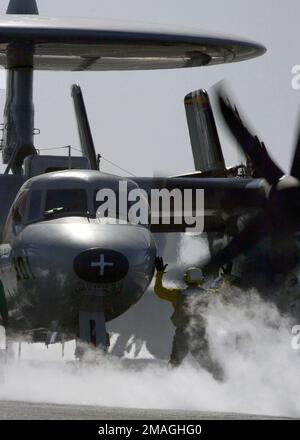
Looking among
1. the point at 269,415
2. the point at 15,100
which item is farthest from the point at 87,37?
the point at 269,415

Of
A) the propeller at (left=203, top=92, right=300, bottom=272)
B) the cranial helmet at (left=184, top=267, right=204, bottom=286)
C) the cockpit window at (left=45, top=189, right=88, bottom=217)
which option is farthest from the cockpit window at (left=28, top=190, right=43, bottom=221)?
the propeller at (left=203, top=92, right=300, bottom=272)

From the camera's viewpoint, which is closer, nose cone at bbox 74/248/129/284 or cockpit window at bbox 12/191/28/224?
nose cone at bbox 74/248/129/284

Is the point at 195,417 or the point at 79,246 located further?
the point at 79,246

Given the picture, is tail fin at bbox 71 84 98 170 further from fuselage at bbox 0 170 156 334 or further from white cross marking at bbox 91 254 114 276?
white cross marking at bbox 91 254 114 276

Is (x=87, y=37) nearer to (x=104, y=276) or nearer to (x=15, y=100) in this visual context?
(x=15, y=100)

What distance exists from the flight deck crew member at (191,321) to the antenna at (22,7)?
18761 millimetres

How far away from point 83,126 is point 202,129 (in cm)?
367

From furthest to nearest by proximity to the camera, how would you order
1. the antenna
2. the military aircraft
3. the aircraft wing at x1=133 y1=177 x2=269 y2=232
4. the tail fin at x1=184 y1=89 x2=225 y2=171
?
the antenna
the tail fin at x1=184 y1=89 x2=225 y2=171
the aircraft wing at x1=133 y1=177 x2=269 y2=232
the military aircraft

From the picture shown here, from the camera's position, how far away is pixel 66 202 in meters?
19.5

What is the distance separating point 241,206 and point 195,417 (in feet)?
28.2

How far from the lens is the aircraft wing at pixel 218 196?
20.9 meters

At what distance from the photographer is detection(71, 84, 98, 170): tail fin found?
33750 millimetres

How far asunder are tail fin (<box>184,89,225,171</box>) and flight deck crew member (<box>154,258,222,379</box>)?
11655 mm

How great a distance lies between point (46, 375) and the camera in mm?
17828
